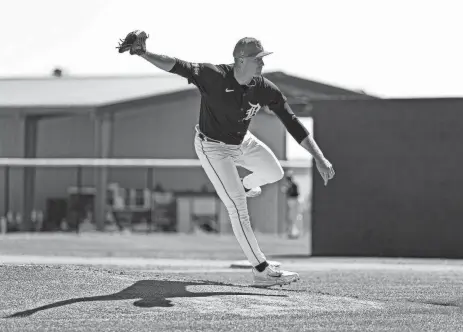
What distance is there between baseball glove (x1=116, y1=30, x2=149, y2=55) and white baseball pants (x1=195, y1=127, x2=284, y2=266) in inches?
48.5

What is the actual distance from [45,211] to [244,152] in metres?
18.8

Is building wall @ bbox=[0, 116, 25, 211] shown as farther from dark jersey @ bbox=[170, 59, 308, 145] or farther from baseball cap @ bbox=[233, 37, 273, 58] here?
baseball cap @ bbox=[233, 37, 273, 58]

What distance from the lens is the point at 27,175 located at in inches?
1086

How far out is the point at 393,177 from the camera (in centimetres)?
1677

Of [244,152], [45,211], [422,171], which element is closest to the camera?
[244,152]

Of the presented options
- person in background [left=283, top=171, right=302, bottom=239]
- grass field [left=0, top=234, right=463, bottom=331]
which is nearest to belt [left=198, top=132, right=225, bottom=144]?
grass field [left=0, top=234, right=463, bottom=331]

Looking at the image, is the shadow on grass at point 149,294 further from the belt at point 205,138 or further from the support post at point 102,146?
the support post at point 102,146

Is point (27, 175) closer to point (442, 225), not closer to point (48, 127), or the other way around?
point (48, 127)

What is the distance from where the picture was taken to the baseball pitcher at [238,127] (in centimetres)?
897

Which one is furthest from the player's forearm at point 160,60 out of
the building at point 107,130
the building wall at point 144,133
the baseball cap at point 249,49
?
the building wall at point 144,133

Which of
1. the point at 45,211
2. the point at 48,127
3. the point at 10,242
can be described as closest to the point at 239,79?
the point at 10,242

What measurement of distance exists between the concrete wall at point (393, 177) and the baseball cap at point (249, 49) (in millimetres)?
7815

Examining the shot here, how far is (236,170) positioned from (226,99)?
700 millimetres

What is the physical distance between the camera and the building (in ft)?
Result: 87.7
